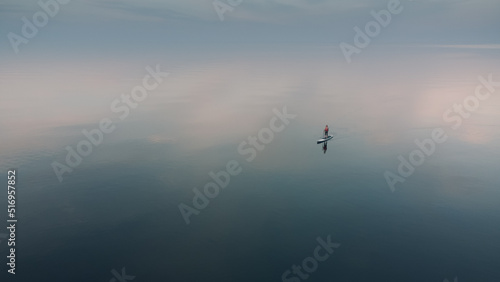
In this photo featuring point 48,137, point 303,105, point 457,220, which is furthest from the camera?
point 303,105

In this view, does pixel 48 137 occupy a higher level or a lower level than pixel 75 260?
higher

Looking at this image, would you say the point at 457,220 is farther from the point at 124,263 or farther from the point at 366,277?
the point at 124,263

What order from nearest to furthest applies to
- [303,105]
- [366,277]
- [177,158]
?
[366,277] → [177,158] → [303,105]

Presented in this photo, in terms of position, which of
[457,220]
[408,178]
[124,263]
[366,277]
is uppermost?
[408,178]

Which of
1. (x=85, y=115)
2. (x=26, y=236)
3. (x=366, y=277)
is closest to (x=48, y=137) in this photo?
(x=85, y=115)

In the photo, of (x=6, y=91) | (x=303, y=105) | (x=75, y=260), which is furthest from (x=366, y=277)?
(x=6, y=91)

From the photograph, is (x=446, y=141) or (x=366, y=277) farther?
(x=446, y=141)

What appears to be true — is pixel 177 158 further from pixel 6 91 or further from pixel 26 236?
pixel 6 91
